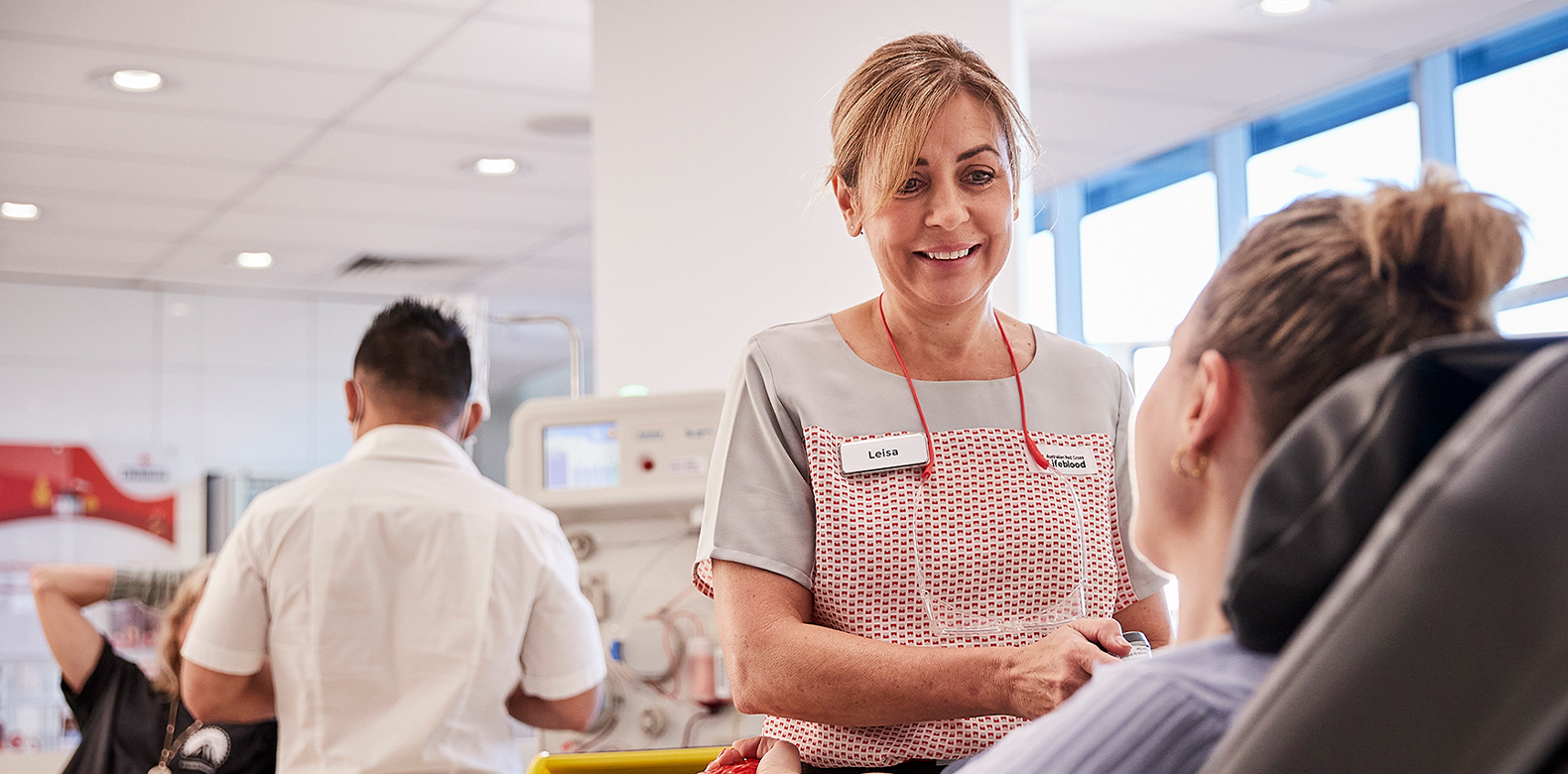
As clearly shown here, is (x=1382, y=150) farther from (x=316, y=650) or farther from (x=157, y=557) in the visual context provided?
(x=157, y=557)

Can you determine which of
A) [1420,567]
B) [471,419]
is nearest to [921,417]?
[1420,567]

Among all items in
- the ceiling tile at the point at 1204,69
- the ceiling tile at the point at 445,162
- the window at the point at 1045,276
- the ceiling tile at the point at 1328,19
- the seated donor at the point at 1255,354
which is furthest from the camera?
the window at the point at 1045,276

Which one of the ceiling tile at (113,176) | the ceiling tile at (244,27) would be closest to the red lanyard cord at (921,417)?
the ceiling tile at (244,27)

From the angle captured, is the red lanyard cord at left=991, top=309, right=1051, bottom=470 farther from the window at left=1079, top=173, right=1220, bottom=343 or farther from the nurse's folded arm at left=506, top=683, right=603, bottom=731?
the window at left=1079, top=173, right=1220, bottom=343

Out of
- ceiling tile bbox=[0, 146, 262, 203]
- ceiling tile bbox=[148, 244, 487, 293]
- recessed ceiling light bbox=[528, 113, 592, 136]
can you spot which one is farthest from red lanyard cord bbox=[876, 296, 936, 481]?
ceiling tile bbox=[148, 244, 487, 293]

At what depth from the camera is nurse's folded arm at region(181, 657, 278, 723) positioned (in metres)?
2.55

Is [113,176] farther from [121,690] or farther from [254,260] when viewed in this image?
[121,690]

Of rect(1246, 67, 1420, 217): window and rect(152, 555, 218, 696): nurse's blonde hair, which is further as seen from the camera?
rect(1246, 67, 1420, 217): window

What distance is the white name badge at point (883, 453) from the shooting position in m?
1.43

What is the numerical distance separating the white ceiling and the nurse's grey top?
284cm

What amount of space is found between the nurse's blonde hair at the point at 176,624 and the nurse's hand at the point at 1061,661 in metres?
2.25

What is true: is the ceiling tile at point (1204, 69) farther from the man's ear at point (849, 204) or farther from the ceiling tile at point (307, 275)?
the ceiling tile at point (307, 275)

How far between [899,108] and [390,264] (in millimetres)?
6347

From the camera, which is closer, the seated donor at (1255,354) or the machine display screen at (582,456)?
the seated donor at (1255,354)
